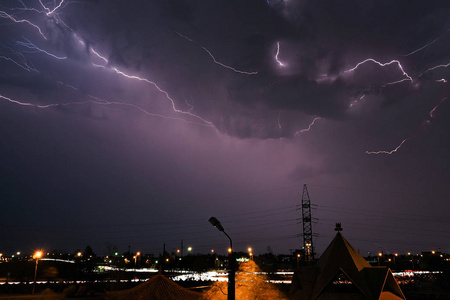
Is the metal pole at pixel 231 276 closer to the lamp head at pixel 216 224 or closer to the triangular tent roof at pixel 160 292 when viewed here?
the lamp head at pixel 216 224

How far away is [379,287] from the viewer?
17.1 metres

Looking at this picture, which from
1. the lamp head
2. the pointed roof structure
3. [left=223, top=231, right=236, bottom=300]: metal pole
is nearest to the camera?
[left=223, top=231, right=236, bottom=300]: metal pole

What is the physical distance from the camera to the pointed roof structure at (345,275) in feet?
57.3

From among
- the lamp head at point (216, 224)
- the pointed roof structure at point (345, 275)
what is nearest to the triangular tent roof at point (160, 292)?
the pointed roof structure at point (345, 275)

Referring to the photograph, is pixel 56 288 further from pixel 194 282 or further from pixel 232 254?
pixel 232 254

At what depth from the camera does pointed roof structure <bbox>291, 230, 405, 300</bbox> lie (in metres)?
17.5

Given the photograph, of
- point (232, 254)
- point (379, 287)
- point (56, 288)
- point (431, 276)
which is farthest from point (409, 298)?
point (56, 288)

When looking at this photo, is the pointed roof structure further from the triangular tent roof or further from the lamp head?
the lamp head

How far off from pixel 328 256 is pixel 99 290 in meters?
24.8

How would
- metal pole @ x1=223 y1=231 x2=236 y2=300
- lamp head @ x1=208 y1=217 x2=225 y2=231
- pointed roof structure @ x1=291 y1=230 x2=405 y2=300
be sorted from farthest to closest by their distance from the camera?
pointed roof structure @ x1=291 y1=230 x2=405 y2=300
lamp head @ x1=208 y1=217 x2=225 y2=231
metal pole @ x1=223 y1=231 x2=236 y2=300

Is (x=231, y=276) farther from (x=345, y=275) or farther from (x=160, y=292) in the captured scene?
(x=345, y=275)

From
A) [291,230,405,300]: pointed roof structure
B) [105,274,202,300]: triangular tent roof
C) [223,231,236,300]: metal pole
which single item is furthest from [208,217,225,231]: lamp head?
[291,230,405,300]: pointed roof structure

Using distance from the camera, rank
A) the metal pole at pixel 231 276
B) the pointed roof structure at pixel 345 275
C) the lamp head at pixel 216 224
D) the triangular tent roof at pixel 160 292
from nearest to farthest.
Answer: the metal pole at pixel 231 276 → the lamp head at pixel 216 224 → the triangular tent roof at pixel 160 292 → the pointed roof structure at pixel 345 275

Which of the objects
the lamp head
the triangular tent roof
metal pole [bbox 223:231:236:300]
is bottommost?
the triangular tent roof
